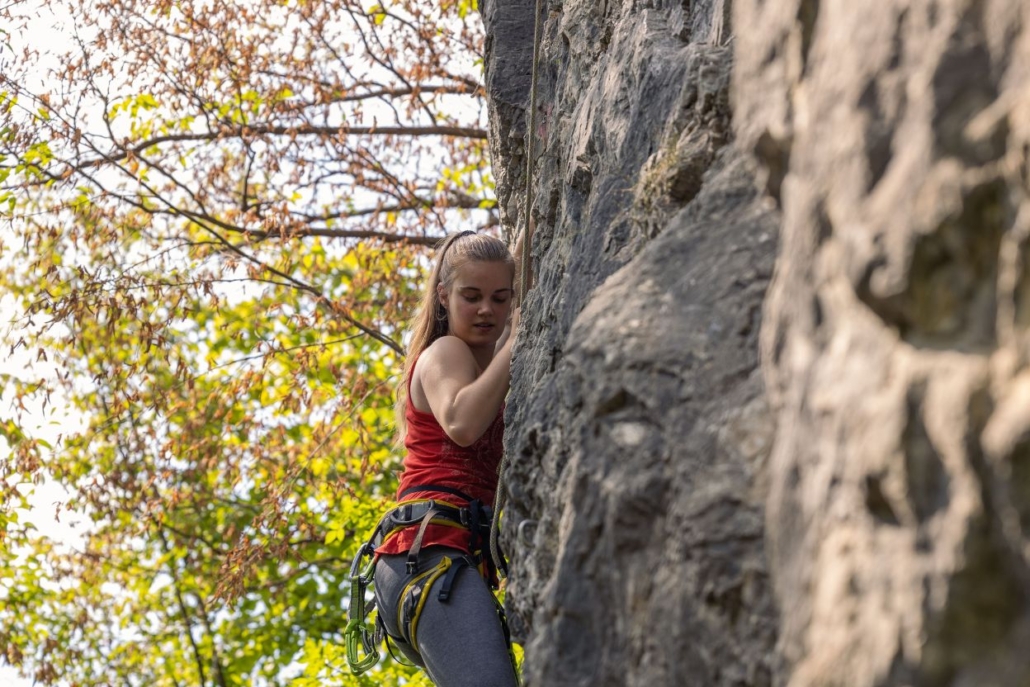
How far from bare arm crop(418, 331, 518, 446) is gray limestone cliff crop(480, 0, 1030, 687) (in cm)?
41

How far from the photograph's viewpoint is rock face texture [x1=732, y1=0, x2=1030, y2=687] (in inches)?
58.8

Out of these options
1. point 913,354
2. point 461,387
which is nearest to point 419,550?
point 461,387

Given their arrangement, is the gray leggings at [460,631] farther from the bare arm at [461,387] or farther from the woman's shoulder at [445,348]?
the woman's shoulder at [445,348]

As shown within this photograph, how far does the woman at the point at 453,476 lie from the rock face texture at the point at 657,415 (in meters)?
0.24

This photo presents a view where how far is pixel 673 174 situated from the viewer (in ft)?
8.87

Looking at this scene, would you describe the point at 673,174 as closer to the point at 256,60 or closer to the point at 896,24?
the point at 896,24

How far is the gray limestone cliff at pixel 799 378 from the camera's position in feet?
4.98

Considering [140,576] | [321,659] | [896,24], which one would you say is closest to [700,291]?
[896,24]

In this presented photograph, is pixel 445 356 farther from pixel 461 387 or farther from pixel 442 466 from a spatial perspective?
pixel 442 466

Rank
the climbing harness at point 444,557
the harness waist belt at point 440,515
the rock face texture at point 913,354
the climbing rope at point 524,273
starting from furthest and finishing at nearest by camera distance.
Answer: the harness waist belt at point 440,515 < the climbing harness at point 444,557 < the climbing rope at point 524,273 < the rock face texture at point 913,354

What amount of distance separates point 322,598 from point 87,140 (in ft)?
18.6

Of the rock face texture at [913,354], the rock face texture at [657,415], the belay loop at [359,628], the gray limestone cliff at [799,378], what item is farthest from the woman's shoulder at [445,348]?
the rock face texture at [913,354]

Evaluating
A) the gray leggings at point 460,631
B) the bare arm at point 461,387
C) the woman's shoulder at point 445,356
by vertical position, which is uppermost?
the woman's shoulder at point 445,356

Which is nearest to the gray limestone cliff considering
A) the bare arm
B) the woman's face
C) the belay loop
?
the bare arm
